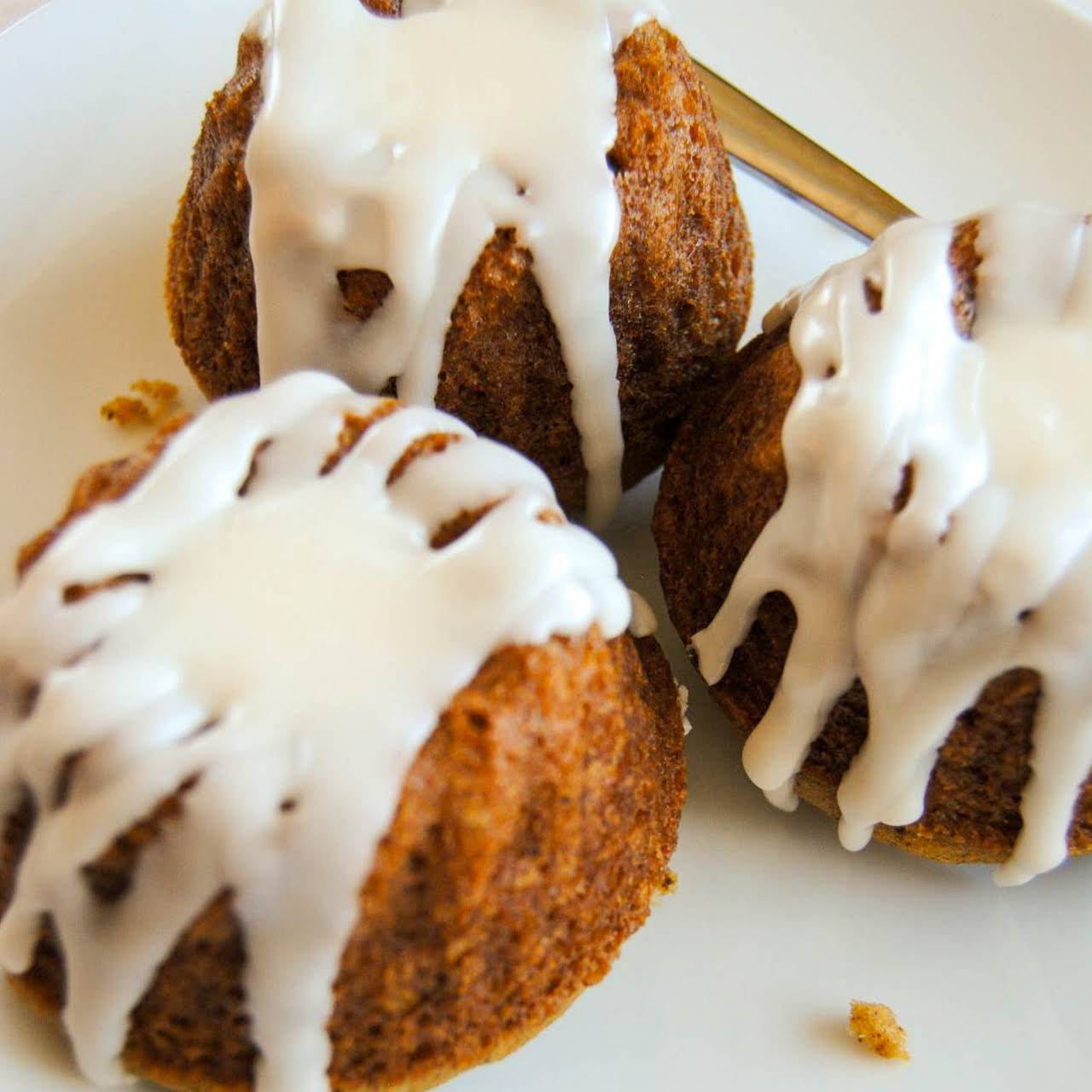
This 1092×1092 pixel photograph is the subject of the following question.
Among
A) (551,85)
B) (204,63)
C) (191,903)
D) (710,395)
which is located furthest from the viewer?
(204,63)

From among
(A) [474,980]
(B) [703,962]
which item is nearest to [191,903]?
(A) [474,980]

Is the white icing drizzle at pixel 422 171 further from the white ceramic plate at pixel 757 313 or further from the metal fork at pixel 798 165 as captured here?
the metal fork at pixel 798 165

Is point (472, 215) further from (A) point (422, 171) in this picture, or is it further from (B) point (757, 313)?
(B) point (757, 313)

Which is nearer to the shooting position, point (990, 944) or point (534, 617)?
point (534, 617)

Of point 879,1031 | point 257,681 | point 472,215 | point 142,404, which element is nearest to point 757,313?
point 472,215

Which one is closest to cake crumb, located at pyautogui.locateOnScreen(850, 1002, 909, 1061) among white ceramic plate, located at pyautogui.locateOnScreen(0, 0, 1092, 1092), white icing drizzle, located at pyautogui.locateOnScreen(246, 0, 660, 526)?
white ceramic plate, located at pyautogui.locateOnScreen(0, 0, 1092, 1092)

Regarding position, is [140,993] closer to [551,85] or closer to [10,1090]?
[10,1090]
